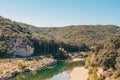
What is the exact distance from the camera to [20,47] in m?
170

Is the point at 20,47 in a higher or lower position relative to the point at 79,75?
higher

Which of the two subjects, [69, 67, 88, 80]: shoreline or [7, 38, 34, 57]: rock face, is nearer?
[69, 67, 88, 80]: shoreline

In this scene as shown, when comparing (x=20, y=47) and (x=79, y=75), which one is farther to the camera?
(x=20, y=47)

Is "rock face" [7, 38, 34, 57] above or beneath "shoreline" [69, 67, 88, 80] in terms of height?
above

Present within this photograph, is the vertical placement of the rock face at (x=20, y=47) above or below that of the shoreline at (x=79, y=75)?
above

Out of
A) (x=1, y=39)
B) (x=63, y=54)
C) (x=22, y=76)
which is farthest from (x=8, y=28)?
(x=22, y=76)

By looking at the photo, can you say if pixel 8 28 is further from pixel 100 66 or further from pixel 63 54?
pixel 100 66

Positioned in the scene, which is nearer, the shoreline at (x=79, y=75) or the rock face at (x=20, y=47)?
the shoreline at (x=79, y=75)

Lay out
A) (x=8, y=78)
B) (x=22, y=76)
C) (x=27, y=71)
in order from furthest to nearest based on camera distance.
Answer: (x=27, y=71) → (x=22, y=76) → (x=8, y=78)

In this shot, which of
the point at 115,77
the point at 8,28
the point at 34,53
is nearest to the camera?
the point at 115,77

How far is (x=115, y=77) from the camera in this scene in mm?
77625

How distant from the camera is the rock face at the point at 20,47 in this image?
166 m

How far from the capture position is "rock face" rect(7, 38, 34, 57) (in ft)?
545

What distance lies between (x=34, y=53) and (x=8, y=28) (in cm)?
2955
